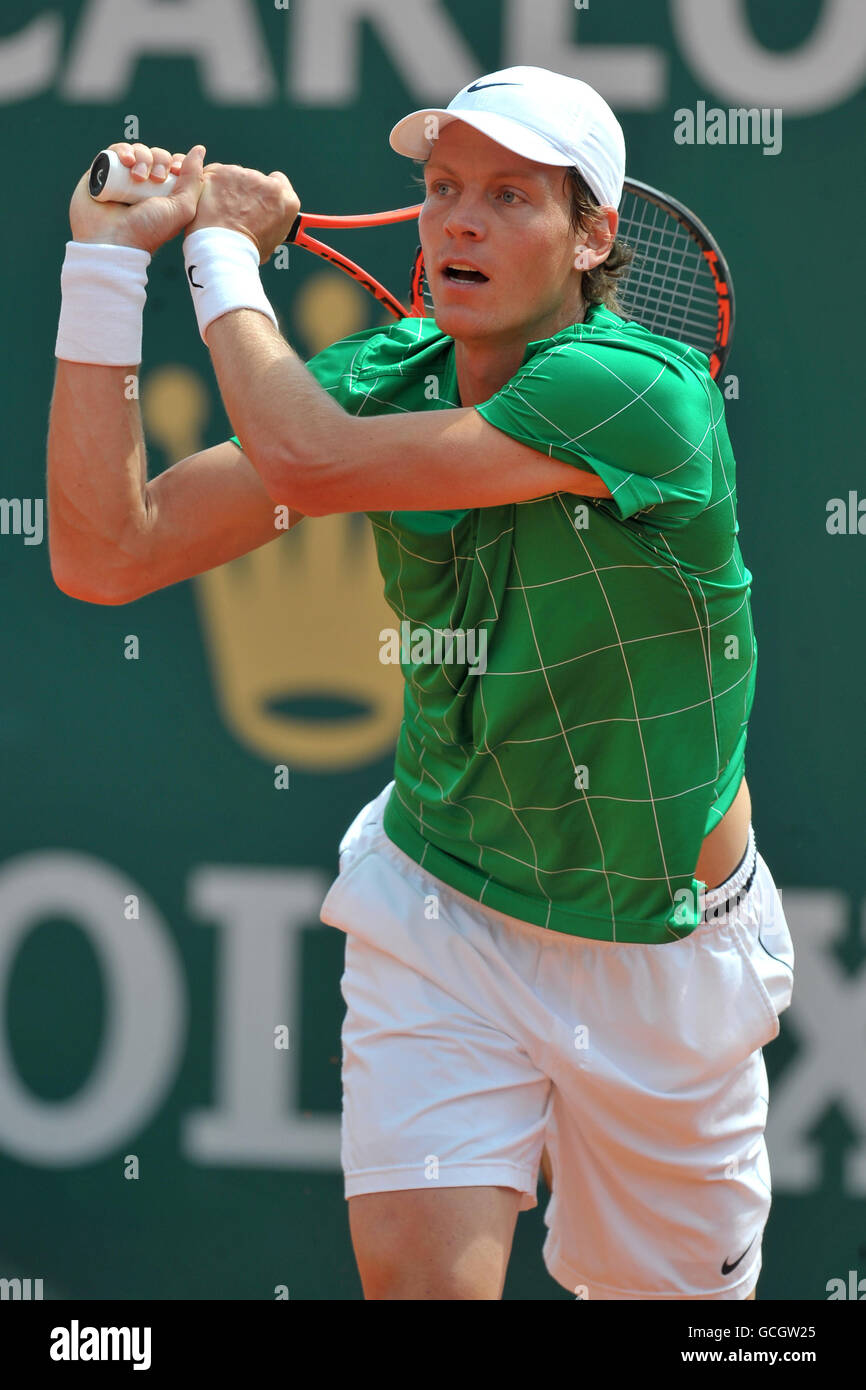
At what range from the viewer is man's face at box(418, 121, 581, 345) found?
6.78 ft

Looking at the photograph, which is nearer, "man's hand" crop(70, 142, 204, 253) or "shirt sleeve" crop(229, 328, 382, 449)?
"man's hand" crop(70, 142, 204, 253)

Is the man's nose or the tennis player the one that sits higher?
the man's nose

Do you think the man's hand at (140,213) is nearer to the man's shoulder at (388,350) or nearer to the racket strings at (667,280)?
the man's shoulder at (388,350)

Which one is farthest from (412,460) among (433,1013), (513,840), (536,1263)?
(536,1263)

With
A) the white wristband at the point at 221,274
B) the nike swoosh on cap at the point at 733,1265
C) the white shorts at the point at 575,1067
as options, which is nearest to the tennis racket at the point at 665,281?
the white wristband at the point at 221,274

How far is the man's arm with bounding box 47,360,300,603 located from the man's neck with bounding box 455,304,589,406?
0.36 metres

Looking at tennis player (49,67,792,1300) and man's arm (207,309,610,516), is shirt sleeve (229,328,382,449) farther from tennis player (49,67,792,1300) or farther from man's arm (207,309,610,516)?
man's arm (207,309,610,516)

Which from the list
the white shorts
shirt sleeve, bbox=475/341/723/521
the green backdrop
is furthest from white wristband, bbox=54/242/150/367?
the green backdrop

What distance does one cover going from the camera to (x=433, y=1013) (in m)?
2.21

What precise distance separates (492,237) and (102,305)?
0.52 metres

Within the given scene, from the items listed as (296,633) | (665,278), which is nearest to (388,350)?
(665,278)

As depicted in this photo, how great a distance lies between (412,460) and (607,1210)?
3.72 ft

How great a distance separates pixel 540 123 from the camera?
2.06 meters
